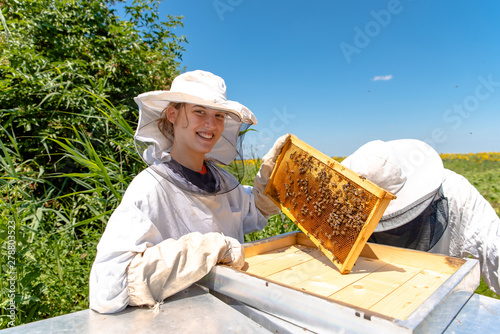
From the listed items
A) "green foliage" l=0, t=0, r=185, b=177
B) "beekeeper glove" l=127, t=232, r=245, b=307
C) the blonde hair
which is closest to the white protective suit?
"beekeeper glove" l=127, t=232, r=245, b=307

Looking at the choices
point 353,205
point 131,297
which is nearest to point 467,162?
point 353,205

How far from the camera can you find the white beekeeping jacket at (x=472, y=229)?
256 cm

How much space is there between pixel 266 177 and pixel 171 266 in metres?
1.24

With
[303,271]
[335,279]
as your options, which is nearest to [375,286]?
[335,279]

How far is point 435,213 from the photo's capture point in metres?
2.53

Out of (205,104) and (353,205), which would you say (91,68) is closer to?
(205,104)

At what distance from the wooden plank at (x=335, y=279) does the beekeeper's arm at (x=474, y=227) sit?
126 cm

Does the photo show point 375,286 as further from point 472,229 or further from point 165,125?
point 165,125

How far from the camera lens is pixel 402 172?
2432 millimetres

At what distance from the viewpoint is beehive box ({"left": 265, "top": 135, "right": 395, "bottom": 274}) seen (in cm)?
177

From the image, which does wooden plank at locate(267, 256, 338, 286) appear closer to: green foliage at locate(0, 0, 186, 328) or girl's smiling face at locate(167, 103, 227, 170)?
girl's smiling face at locate(167, 103, 227, 170)

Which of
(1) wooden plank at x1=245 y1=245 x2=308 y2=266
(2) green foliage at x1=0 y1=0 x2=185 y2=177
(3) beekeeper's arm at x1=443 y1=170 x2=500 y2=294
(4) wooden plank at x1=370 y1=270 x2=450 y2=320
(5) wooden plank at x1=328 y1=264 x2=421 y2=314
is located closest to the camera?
(4) wooden plank at x1=370 y1=270 x2=450 y2=320

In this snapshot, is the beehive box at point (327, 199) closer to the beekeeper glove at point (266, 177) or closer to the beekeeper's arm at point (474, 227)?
the beekeeper glove at point (266, 177)

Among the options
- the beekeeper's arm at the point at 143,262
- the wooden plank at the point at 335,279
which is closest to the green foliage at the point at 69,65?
the beekeeper's arm at the point at 143,262
